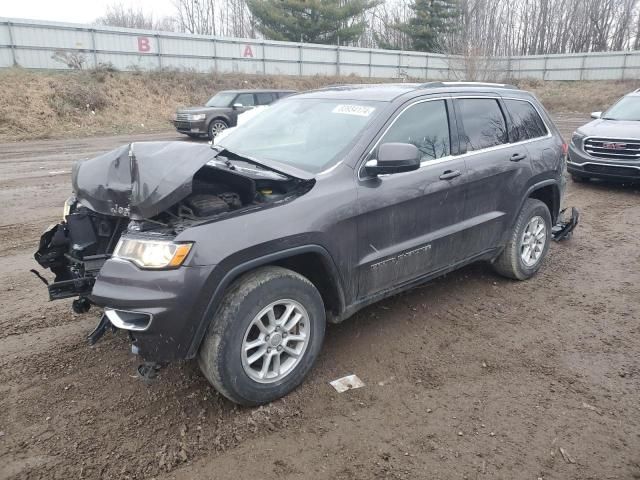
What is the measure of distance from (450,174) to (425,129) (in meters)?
0.41

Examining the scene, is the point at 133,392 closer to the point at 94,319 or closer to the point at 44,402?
the point at 44,402

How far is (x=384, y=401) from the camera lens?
10.1 ft

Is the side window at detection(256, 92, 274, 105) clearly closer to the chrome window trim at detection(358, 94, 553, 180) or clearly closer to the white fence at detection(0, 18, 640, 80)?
the white fence at detection(0, 18, 640, 80)

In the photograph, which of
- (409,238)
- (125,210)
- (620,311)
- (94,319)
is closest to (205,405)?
(125,210)

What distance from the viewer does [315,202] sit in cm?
308

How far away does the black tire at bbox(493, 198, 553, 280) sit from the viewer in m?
4.70

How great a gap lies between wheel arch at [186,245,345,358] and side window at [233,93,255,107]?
15246 mm

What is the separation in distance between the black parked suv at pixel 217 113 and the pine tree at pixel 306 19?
22.7 meters

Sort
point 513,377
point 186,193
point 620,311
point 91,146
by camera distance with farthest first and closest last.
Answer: point 91,146
point 620,311
point 513,377
point 186,193

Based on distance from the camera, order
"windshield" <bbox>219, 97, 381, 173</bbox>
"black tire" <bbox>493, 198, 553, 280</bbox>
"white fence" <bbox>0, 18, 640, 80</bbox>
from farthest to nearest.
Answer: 1. "white fence" <bbox>0, 18, 640, 80</bbox>
2. "black tire" <bbox>493, 198, 553, 280</bbox>
3. "windshield" <bbox>219, 97, 381, 173</bbox>

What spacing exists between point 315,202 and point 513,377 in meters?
1.80

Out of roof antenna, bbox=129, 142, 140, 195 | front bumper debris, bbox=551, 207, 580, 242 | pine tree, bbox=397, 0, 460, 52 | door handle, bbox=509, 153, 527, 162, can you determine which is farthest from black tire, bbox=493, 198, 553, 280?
pine tree, bbox=397, 0, 460, 52

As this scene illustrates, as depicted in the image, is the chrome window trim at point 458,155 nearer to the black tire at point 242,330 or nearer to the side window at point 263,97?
the black tire at point 242,330

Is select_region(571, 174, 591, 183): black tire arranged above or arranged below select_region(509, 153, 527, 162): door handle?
below
